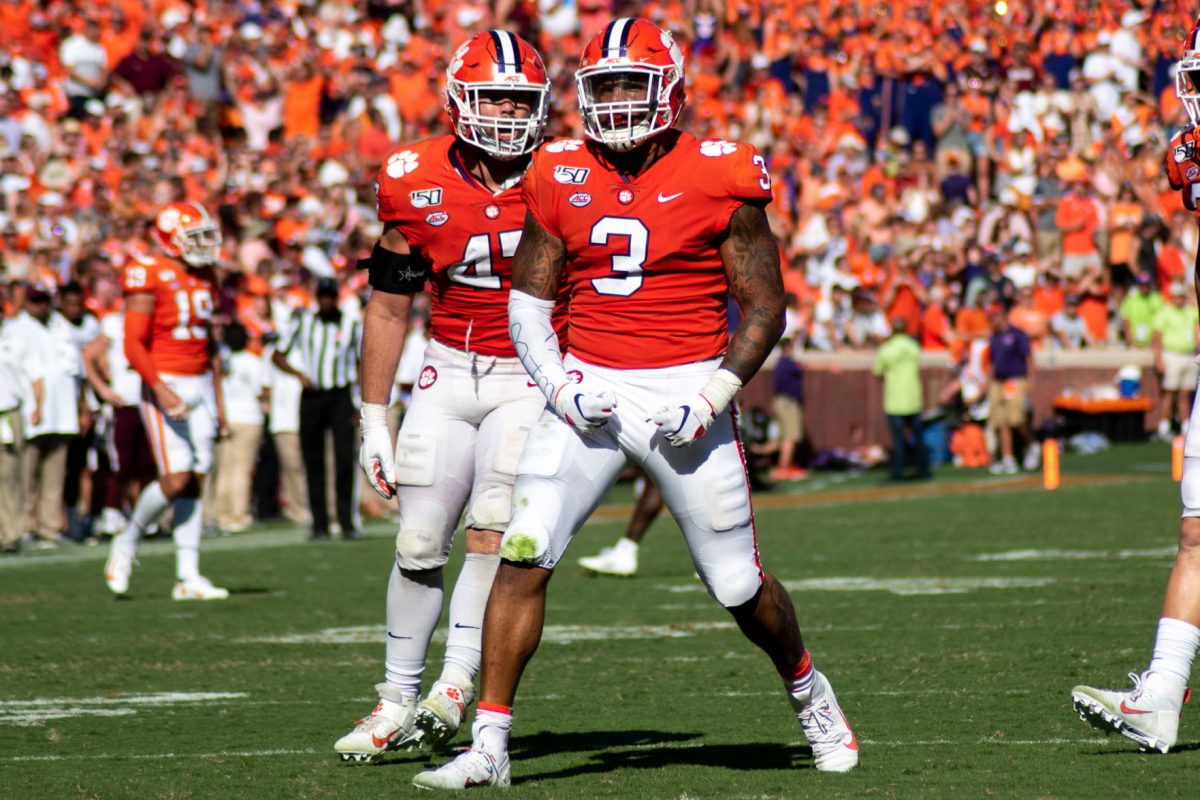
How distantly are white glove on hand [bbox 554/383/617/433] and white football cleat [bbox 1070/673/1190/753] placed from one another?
57.4 inches

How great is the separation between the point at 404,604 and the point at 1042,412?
15.0 meters

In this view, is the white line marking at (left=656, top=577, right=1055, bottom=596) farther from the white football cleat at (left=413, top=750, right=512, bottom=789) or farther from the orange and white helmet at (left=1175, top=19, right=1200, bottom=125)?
the white football cleat at (left=413, top=750, right=512, bottom=789)

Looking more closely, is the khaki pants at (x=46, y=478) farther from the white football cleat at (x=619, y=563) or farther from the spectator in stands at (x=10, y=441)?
the white football cleat at (x=619, y=563)

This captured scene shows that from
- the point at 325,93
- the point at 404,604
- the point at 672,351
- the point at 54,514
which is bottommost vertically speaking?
the point at 54,514

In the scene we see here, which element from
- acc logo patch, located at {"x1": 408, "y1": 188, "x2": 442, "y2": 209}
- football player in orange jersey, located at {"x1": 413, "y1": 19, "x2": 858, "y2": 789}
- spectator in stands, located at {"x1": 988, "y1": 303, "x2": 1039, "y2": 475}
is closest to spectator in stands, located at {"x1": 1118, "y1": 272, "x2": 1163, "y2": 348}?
spectator in stands, located at {"x1": 988, "y1": 303, "x2": 1039, "y2": 475}

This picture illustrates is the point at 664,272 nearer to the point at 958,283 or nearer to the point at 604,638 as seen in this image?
the point at 604,638

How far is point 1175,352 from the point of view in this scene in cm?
1953

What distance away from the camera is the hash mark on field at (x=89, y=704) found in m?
6.37

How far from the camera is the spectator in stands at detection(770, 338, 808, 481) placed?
60.4ft

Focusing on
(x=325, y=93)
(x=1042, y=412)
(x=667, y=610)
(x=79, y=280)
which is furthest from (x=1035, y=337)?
(x=667, y=610)

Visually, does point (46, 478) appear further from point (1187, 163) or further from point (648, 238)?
point (1187, 163)

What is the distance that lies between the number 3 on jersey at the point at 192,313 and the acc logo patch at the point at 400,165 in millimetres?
→ 4205

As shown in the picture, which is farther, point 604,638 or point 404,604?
point 604,638

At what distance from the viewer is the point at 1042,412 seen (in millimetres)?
19906
